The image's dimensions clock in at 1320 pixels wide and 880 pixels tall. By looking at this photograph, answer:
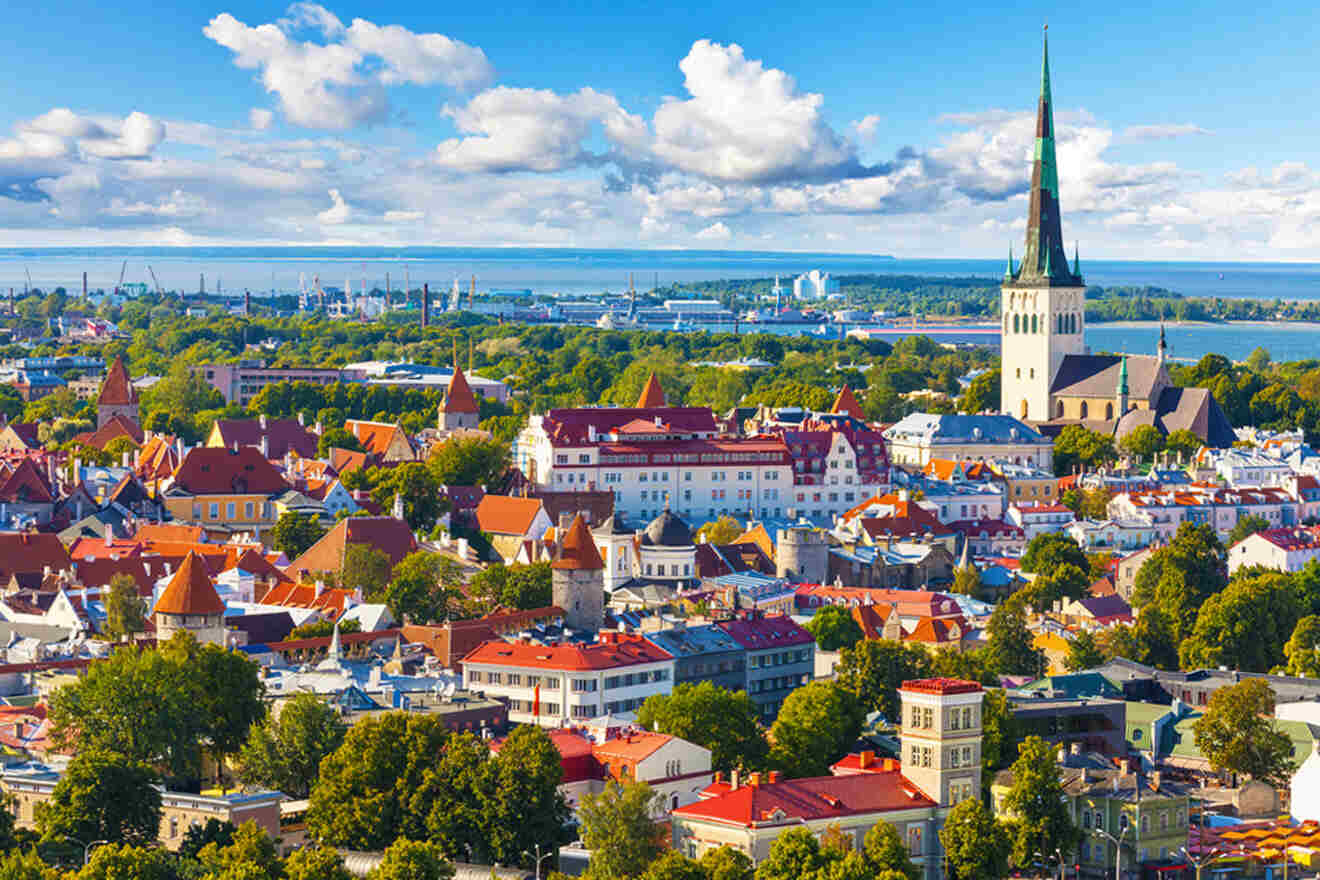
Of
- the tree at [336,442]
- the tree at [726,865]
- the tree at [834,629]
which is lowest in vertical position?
the tree at [726,865]

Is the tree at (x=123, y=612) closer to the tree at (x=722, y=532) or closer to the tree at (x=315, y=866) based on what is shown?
the tree at (x=722, y=532)

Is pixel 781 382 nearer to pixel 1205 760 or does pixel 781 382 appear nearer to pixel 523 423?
pixel 523 423

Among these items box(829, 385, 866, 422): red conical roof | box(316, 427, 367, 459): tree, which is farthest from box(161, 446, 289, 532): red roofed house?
box(829, 385, 866, 422): red conical roof

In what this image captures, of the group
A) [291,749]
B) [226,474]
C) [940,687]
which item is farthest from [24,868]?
[226,474]

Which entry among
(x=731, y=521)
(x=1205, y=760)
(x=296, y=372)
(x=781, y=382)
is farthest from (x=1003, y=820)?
(x=296, y=372)

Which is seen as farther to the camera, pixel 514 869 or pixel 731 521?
pixel 731 521

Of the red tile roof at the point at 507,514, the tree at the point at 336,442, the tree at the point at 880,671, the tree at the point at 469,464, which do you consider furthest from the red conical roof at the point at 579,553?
the tree at the point at 336,442

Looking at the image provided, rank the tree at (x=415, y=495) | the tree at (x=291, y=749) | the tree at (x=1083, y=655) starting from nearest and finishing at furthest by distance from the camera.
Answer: the tree at (x=291, y=749) < the tree at (x=1083, y=655) < the tree at (x=415, y=495)
